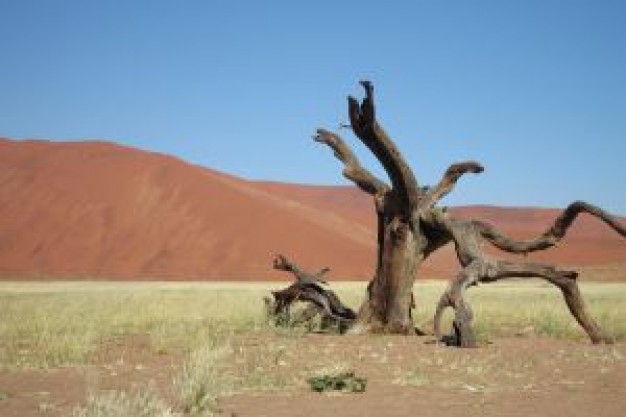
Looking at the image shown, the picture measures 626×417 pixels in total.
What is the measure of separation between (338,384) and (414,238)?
6.29m

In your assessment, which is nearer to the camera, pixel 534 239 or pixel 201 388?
pixel 201 388

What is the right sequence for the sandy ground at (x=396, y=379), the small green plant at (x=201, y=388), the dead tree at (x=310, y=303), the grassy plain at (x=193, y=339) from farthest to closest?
the dead tree at (x=310, y=303) < the sandy ground at (x=396, y=379) < the grassy plain at (x=193, y=339) < the small green plant at (x=201, y=388)

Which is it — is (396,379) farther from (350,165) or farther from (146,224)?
(146,224)

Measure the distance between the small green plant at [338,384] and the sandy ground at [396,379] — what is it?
14cm

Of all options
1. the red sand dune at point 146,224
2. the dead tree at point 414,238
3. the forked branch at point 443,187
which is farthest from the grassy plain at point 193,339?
the red sand dune at point 146,224

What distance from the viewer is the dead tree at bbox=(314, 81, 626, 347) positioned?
1405 centimetres

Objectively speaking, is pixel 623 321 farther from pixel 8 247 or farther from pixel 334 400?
pixel 8 247

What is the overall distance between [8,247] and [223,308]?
134ft

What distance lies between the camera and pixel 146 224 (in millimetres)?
64938

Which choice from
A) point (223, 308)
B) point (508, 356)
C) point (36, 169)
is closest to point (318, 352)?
point (508, 356)

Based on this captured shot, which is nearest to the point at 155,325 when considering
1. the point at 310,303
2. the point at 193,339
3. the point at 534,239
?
the point at 310,303

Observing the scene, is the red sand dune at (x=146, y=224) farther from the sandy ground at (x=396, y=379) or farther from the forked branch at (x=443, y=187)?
the sandy ground at (x=396, y=379)

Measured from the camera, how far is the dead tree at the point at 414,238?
1405cm

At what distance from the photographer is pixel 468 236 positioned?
48.0 feet
